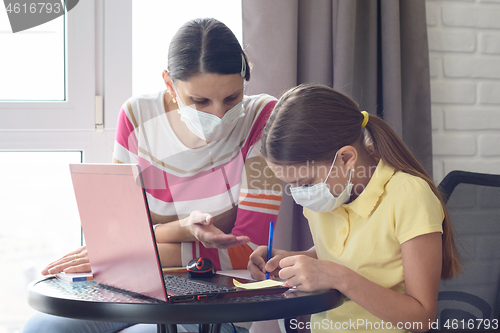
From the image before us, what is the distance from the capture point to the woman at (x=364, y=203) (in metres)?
0.89

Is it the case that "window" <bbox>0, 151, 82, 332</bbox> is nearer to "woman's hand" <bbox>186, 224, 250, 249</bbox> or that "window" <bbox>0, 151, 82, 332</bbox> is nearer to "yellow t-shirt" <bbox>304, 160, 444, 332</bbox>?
"woman's hand" <bbox>186, 224, 250, 249</bbox>

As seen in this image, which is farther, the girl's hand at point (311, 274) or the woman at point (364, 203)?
the woman at point (364, 203)

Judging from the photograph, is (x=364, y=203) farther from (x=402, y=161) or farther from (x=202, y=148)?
(x=202, y=148)

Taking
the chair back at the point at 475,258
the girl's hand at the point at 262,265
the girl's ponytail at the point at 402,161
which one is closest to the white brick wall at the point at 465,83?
the chair back at the point at 475,258

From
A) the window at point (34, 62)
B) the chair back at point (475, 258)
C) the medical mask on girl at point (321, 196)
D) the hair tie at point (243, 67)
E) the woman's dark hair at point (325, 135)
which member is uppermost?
the window at point (34, 62)

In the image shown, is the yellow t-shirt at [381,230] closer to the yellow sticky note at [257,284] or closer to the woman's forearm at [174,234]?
the yellow sticky note at [257,284]

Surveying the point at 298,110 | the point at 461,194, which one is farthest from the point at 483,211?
the point at 298,110

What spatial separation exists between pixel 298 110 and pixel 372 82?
78cm

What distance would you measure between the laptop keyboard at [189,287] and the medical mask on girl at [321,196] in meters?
0.34

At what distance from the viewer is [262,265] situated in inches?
38.3

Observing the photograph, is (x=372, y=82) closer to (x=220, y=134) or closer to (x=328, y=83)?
(x=328, y=83)

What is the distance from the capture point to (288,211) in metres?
1.60

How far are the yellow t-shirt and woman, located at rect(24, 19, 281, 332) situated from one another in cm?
25

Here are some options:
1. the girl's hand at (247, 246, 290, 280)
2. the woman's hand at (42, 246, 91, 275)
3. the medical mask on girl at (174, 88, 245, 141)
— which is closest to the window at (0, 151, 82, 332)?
the medical mask on girl at (174, 88, 245, 141)
